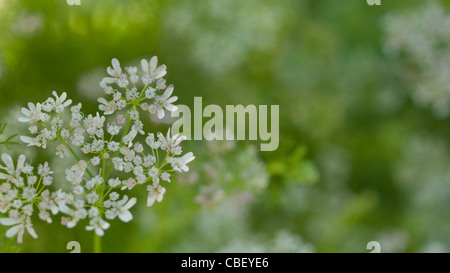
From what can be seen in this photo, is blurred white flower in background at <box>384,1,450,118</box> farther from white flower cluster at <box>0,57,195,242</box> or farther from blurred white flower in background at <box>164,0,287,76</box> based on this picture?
white flower cluster at <box>0,57,195,242</box>

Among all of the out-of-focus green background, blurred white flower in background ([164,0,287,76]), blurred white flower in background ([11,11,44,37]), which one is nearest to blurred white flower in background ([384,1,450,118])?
the out-of-focus green background

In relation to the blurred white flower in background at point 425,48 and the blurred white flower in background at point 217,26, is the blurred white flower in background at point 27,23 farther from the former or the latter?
the blurred white flower in background at point 425,48

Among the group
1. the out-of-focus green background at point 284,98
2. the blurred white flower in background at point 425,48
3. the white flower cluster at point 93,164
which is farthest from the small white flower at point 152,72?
the blurred white flower in background at point 425,48

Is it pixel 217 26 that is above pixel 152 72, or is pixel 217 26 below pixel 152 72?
above

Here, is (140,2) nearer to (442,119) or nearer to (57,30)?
(57,30)

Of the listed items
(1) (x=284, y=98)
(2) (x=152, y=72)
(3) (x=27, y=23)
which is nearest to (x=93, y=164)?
(2) (x=152, y=72)

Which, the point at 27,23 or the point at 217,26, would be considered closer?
the point at 27,23

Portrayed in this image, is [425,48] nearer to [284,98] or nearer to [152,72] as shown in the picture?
[284,98]
